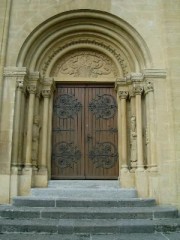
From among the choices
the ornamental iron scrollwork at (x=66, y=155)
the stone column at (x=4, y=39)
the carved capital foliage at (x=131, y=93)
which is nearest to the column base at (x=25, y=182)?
the ornamental iron scrollwork at (x=66, y=155)

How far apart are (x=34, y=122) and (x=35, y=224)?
2.55 metres

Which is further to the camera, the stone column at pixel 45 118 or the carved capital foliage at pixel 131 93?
the carved capital foliage at pixel 131 93

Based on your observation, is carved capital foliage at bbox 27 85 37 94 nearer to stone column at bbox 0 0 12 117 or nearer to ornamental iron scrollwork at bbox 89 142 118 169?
stone column at bbox 0 0 12 117

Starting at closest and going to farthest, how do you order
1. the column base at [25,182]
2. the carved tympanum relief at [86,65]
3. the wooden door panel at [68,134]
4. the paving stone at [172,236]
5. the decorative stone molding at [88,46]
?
1. the paving stone at [172,236]
2. the column base at [25,182]
3. the wooden door panel at [68,134]
4. the decorative stone molding at [88,46]
5. the carved tympanum relief at [86,65]

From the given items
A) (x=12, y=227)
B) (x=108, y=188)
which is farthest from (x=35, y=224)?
(x=108, y=188)

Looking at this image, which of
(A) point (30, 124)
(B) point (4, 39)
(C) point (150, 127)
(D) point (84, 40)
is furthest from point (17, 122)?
(C) point (150, 127)

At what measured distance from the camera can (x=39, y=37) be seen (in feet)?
19.9

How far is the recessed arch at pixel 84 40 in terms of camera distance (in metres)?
5.97

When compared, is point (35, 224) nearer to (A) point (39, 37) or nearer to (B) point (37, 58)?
(B) point (37, 58)

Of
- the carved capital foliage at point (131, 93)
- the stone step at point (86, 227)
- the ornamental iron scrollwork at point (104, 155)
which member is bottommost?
the stone step at point (86, 227)

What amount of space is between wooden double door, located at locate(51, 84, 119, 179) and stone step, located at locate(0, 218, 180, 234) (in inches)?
80.7

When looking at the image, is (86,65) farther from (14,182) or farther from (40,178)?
(14,182)

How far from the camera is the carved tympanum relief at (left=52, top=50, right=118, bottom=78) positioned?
654 centimetres

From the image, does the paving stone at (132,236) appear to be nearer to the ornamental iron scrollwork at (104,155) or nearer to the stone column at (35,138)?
the ornamental iron scrollwork at (104,155)
